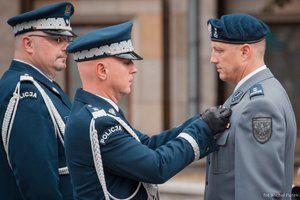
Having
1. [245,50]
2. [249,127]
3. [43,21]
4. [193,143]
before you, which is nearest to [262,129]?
[249,127]

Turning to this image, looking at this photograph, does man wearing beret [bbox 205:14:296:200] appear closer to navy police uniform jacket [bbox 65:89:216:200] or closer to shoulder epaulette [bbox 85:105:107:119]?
navy police uniform jacket [bbox 65:89:216:200]

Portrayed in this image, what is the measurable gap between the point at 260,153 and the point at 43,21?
155 cm

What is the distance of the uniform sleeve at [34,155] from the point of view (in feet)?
14.1

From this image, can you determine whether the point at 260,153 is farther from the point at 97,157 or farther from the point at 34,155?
the point at 34,155

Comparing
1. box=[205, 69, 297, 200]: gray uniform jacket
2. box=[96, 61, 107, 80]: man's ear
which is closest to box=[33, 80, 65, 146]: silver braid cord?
box=[96, 61, 107, 80]: man's ear

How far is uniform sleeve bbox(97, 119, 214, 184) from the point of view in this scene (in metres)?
3.60

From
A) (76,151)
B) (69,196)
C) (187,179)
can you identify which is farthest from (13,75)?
(187,179)

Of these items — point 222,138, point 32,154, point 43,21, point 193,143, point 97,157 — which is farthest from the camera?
point 43,21

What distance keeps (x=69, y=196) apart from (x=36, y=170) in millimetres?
294

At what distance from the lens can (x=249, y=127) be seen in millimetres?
3777

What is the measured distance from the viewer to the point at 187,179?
10852mm

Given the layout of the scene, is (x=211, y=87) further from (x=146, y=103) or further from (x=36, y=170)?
(x=36, y=170)

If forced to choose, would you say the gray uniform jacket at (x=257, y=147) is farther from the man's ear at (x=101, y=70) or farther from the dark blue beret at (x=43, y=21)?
the dark blue beret at (x=43, y=21)

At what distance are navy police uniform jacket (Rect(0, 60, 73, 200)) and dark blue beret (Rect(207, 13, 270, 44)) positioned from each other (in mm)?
999
